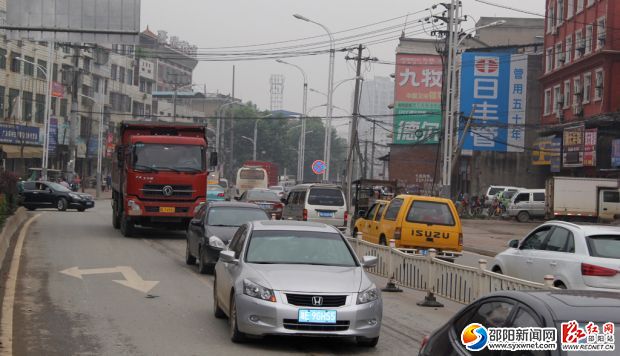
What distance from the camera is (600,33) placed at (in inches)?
1997

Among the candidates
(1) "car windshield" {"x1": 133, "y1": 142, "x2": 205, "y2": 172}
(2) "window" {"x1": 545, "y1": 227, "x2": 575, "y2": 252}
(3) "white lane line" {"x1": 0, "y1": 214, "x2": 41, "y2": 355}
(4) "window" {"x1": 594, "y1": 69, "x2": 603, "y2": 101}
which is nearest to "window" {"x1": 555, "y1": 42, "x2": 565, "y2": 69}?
(4) "window" {"x1": 594, "y1": 69, "x2": 603, "y2": 101}

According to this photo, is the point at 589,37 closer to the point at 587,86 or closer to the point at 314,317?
the point at 587,86

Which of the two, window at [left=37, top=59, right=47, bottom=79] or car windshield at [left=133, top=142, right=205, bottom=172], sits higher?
window at [left=37, top=59, right=47, bottom=79]

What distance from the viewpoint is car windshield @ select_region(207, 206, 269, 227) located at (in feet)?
62.3

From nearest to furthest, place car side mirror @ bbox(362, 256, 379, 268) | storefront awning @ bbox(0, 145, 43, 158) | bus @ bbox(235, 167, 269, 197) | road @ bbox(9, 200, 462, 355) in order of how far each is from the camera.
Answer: road @ bbox(9, 200, 462, 355), car side mirror @ bbox(362, 256, 379, 268), bus @ bbox(235, 167, 269, 197), storefront awning @ bbox(0, 145, 43, 158)

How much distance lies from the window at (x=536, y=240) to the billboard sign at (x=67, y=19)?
1247cm

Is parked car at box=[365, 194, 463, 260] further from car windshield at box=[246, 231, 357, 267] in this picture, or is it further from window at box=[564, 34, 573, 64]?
window at box=[564, 34, 573, 64]

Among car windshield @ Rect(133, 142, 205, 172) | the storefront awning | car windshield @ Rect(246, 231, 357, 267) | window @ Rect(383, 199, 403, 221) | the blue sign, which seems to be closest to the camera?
car windshield @ Rect(246, 231, 357, 267)

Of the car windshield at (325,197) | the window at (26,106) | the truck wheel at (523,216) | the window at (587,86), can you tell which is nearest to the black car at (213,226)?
the car windshield at (325,197)

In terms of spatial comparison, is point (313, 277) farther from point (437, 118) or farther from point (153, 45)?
point (153, 45)

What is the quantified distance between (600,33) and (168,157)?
33.1m

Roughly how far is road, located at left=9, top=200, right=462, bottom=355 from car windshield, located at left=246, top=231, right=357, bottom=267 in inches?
38.3

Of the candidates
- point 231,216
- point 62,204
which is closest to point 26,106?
point 62,204

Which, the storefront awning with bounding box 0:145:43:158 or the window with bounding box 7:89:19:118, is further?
the window with bounding box 7:89:19:118
